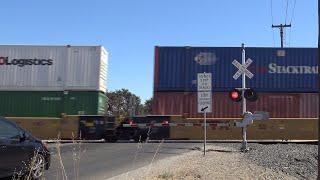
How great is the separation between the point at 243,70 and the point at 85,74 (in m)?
11.1

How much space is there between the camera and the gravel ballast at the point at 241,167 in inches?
435

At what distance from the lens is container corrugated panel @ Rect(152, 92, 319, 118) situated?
2855cm

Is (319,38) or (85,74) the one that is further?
(85,74)

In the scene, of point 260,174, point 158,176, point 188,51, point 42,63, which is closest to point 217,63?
point 188,51

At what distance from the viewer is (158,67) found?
28812 millimetres

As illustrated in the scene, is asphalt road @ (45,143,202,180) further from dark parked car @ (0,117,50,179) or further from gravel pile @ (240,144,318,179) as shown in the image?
gravel pile @ (240,144,318,179)

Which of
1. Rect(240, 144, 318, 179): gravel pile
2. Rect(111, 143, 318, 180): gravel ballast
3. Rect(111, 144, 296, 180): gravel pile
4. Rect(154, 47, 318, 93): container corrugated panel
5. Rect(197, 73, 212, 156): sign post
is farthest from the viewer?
Rect(154, 47, 318, 93): container corrugated panel

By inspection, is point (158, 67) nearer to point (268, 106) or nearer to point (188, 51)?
point (188, 51)

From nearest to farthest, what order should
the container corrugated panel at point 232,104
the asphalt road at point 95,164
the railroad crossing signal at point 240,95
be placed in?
the asphalt road at point 95,164, the railroad crossing signal at point 240,95, the container corrugated panel at point 232,104

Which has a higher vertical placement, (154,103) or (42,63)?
(42,63)

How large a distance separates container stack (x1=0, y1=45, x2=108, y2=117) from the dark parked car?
18003 millimetres

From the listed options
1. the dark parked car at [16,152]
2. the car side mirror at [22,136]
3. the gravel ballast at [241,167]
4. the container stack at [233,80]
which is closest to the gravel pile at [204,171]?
the gravel ballast at [241,167]

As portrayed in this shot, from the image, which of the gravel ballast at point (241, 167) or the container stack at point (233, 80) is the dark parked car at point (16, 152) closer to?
the gravel ballast at point (241, 167)

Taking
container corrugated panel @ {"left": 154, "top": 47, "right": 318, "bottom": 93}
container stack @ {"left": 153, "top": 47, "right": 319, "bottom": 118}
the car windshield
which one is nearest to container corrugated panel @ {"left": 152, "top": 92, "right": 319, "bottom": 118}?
container stack @ {"left": 153, "top": 47, "right": 319, "bottom": 118}
